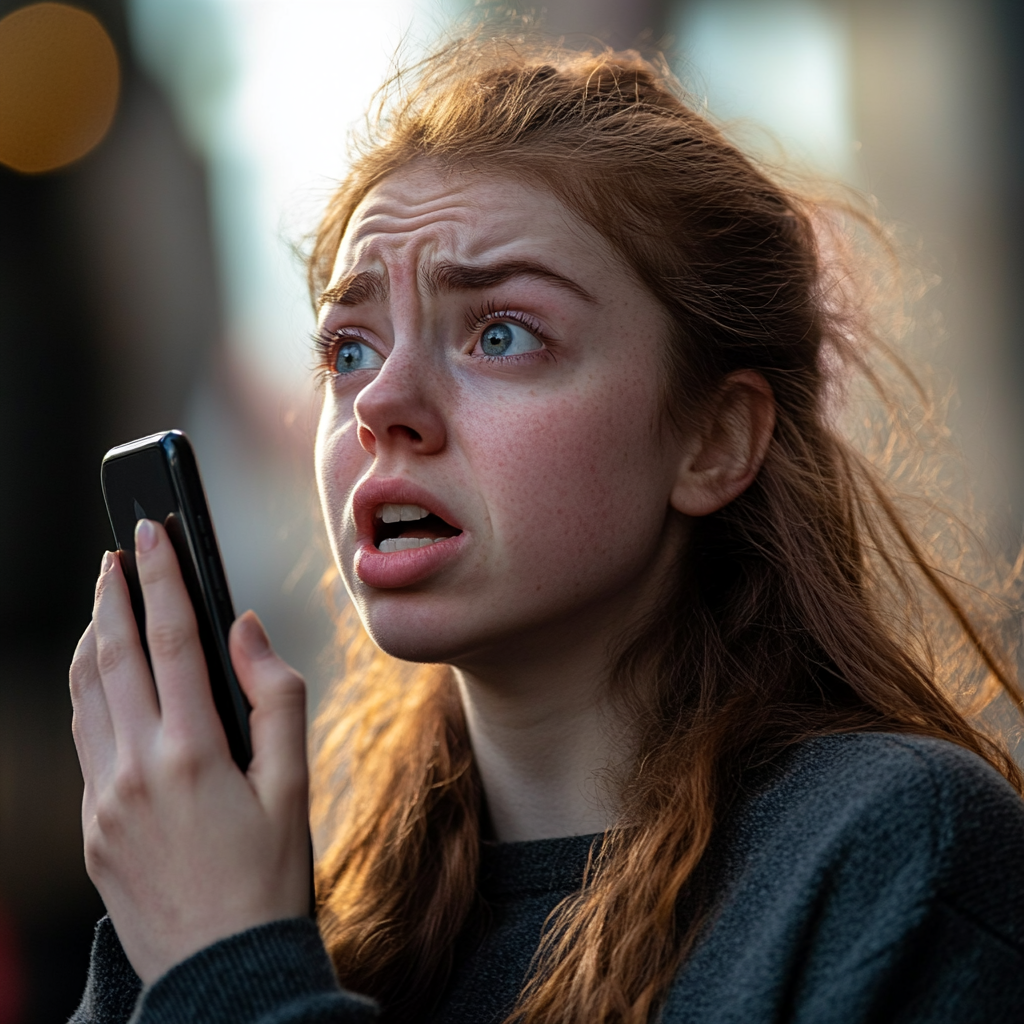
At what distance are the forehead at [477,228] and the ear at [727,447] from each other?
22cm

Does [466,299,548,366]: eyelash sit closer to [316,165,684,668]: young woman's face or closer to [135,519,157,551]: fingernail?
[316,165,684,668]: young woman's face

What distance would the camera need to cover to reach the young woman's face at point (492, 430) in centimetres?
108

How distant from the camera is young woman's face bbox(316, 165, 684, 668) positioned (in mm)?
1083

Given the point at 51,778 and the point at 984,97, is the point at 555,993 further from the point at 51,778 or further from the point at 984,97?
the point at 984,97

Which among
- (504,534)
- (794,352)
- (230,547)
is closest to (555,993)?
(504,534)

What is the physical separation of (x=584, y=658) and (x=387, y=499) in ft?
0.98

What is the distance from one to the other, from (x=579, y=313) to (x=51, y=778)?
2.38m

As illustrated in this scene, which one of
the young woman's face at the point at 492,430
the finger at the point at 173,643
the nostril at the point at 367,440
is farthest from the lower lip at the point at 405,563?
the finger at the point at 173,643

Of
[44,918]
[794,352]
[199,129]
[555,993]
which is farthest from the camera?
[199,129]

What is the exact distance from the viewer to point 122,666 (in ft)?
3.17

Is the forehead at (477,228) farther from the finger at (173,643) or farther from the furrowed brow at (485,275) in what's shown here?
the finger at (173,643)

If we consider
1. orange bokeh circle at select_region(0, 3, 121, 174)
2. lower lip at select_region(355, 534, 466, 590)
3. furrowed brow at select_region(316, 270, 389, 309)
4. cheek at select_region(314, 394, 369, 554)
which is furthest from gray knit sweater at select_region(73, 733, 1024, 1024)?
orange bokeh circle at select_region(0, 3, 121, 174)

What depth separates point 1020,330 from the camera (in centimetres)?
404

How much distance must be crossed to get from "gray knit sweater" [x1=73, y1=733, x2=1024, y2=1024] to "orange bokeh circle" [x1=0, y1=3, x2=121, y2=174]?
275 cm
